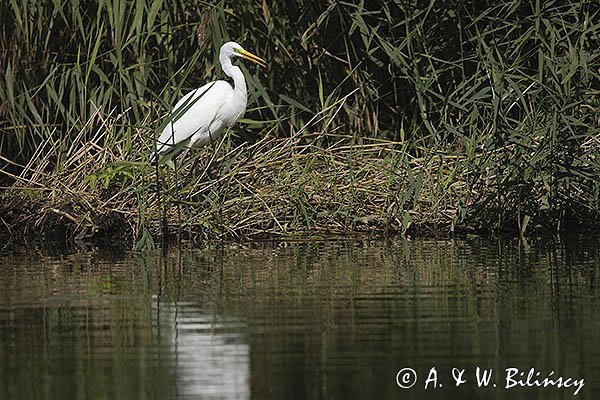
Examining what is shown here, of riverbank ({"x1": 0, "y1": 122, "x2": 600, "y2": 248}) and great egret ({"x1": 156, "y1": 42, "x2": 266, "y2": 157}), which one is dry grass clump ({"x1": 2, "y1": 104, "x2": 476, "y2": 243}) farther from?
great egret ({"x1": 156, "y1": 42, "x2": 266, "y2": 157})

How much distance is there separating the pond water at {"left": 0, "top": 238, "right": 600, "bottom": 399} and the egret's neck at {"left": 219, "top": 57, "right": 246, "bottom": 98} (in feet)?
8.16

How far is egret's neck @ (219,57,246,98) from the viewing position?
9422 mm

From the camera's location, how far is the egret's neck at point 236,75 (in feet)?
30.9

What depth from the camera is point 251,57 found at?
31.0 feet

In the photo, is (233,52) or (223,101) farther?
(223,101)

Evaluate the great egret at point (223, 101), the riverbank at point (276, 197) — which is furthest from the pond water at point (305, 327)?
the great egret at point (223, 101)

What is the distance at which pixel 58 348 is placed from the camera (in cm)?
455

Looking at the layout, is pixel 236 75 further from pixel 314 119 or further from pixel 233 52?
pixel 314 119

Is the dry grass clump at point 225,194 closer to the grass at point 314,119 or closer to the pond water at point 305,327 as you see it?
the grass at point 314,119

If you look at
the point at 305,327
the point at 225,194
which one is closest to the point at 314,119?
the point at 225,194

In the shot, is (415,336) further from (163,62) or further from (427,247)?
(163,62)

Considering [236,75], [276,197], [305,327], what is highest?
[236,75]

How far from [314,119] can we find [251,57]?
2.03 feet

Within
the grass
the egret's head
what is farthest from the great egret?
the grass
